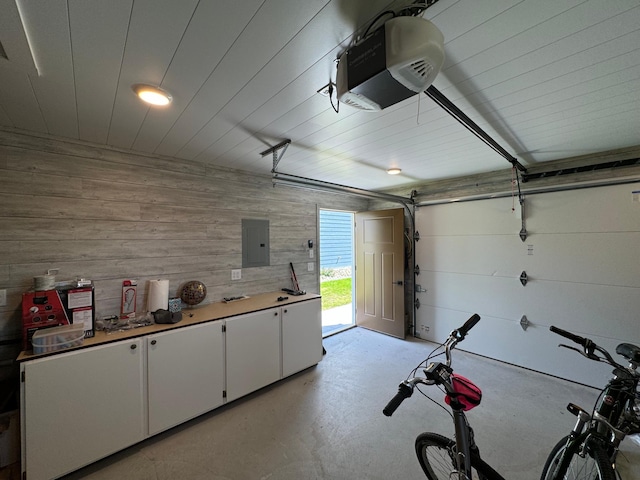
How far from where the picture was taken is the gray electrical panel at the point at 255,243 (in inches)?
124

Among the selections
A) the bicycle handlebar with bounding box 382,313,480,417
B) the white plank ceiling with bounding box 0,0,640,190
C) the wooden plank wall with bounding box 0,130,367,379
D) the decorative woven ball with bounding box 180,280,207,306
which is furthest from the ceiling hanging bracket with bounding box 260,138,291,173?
the bicycle handlebar with bounding box 382,313,480,417

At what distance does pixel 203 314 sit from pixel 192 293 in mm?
297

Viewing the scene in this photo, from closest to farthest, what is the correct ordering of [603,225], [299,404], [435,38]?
[435,38]
[299,404]
[603,225]

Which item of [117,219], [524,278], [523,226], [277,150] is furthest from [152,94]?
[524,278]

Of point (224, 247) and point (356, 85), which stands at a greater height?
point (356, 85)

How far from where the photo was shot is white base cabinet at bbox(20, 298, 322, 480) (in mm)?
1599

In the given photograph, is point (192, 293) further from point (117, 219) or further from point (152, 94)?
point (152, 94)

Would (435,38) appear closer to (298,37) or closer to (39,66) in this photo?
(298,37)

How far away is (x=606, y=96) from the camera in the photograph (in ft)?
5.05

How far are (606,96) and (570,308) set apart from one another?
228cm

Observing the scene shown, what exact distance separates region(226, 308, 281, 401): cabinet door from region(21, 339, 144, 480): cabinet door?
2.33 feet

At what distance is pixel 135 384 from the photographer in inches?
75.0

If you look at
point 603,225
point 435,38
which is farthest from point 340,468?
point 603,225

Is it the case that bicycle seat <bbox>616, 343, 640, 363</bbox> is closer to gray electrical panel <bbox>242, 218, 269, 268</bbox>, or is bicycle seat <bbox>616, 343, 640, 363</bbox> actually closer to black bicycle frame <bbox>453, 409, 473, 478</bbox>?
black bicycle frame <bbox>453, 409, 473, 478</bbox>
